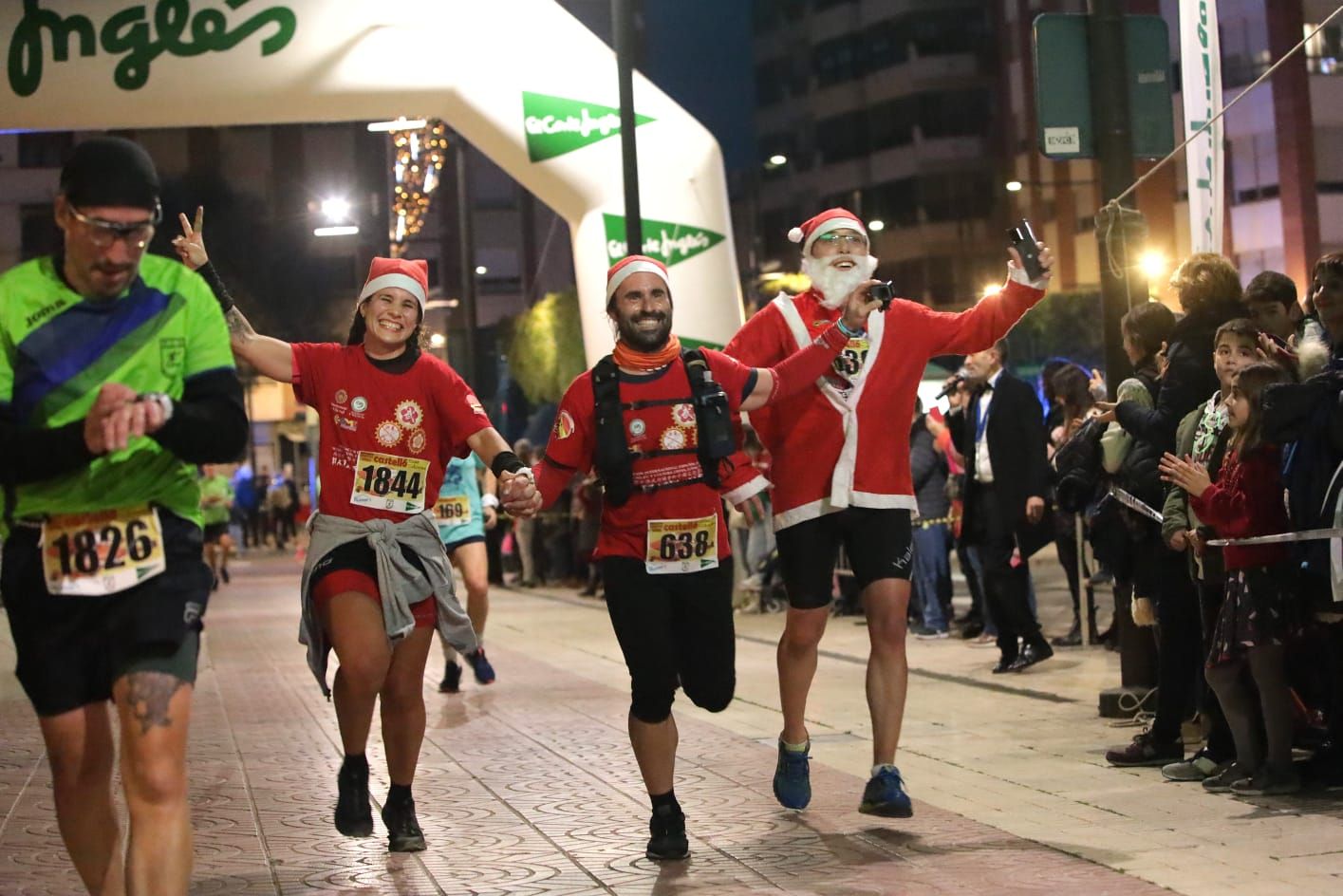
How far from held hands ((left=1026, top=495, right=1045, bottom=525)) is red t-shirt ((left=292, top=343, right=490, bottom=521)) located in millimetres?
5707

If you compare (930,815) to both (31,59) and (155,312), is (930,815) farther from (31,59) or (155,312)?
(31,59)

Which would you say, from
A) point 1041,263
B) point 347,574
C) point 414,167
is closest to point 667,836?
point 347,574

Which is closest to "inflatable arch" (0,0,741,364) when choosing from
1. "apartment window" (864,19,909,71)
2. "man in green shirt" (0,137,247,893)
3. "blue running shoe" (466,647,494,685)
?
"blue running shoe" (466,647,494,685)

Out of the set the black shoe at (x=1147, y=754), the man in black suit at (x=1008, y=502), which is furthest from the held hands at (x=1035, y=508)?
the black shoe at (x=1147, y=754)

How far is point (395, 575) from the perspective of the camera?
21.4ft

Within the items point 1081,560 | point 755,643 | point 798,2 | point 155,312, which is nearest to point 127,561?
point 155,312

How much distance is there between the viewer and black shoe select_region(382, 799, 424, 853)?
21.3 feet

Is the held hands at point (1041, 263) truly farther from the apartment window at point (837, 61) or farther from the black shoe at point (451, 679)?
the apartment window at point (837, 61)

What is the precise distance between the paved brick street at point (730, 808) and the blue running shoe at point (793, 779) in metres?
0.08

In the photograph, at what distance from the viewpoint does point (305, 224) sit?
6006 cm

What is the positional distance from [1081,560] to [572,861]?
759cm

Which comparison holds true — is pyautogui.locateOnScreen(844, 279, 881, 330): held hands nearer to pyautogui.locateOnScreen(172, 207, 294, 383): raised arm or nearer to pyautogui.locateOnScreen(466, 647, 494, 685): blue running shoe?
pyautogui.locateOnScreen(172, 207, 294, 383): raised arm

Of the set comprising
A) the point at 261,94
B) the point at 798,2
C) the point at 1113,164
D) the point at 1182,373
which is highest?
the point at 798,2

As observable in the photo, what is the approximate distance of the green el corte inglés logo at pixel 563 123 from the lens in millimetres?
14141
